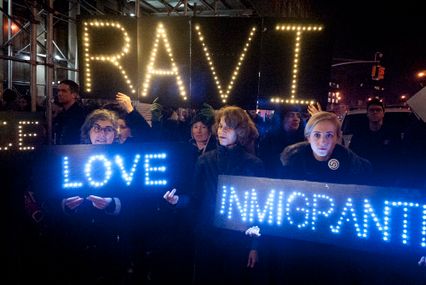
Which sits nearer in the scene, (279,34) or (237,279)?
(279,34)

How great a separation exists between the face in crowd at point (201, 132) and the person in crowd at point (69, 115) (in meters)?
1.69

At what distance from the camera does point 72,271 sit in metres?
4.27

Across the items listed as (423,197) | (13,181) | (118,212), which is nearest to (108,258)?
(118,212)

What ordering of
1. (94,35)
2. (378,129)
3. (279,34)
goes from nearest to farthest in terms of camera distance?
(279,34)
(94,35)
(378,129)

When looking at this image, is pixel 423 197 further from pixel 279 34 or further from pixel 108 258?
pixel 108 258

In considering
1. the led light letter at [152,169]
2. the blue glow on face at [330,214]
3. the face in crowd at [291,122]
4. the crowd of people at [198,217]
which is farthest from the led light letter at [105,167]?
the face in crowd at [291,122]

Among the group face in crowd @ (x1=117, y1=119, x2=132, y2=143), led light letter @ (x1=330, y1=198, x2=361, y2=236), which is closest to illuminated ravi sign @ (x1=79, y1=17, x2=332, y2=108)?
led light letter @ (x1=330, y1=198, x2=361, y2=236)

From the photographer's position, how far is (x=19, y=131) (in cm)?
495

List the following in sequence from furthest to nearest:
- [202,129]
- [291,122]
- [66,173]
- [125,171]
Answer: [291,122], [202,129], [125,171], [66,173]

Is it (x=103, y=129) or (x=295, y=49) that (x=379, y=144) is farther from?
(x=103, y=129)

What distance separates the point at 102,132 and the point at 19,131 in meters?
1.89

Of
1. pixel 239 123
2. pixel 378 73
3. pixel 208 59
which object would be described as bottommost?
pixel 239 123

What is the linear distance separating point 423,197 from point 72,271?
373 centimetres

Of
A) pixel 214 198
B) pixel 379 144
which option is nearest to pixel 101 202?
pixel 214 198
